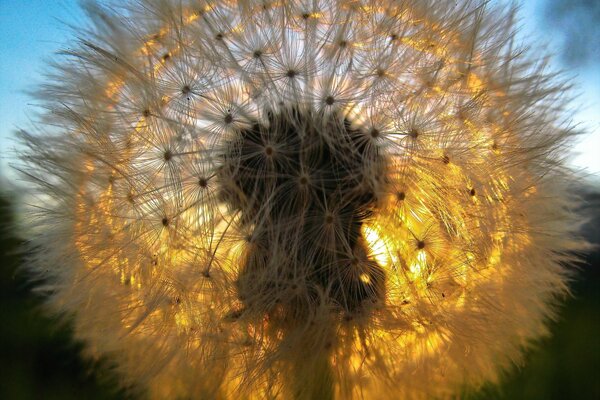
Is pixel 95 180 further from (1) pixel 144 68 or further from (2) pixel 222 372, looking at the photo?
(2) pixel 222 372

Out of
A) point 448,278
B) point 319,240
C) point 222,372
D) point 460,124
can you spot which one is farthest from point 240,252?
point 460,124

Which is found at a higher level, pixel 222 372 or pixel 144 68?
pixel 144 68

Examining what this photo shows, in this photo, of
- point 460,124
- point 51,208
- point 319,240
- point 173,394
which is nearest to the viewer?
point 319,240

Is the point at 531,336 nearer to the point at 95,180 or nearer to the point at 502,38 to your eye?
the point at 502,38

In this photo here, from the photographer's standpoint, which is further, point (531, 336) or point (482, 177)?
point (531, 336)

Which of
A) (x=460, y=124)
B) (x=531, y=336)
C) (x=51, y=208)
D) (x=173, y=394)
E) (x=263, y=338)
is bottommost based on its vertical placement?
(x=173, y=394)

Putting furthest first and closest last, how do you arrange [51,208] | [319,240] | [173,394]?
[173,394] < [51,208] < [319,240]
